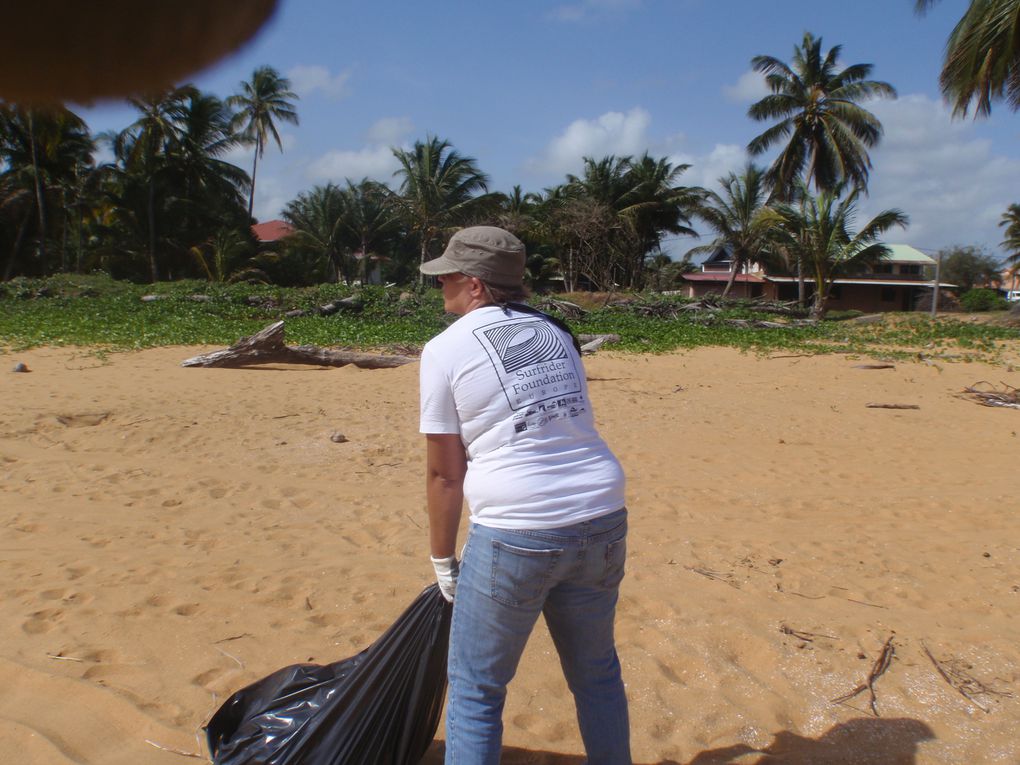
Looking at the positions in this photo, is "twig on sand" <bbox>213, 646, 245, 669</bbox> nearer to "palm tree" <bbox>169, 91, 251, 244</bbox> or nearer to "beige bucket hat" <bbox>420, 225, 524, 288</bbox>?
"beige bucket hat" <bbox>420, 225, 524, 288</bbox>

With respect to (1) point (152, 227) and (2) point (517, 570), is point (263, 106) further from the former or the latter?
(2) point (517, 570)

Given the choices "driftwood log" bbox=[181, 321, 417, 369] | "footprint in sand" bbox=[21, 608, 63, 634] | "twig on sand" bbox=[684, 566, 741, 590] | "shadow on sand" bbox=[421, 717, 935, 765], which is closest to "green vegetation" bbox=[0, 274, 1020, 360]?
"driftwood log" bbox=[181, 321, 417, 369]

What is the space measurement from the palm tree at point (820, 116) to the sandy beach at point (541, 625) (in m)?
23.6

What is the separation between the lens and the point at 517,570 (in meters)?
1.75

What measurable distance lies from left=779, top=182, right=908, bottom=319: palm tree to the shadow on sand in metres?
21.2

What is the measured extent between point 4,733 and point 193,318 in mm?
15797

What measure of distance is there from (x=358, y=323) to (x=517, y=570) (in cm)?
1547

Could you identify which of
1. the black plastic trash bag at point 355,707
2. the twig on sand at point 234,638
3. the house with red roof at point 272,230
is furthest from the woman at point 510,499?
the house with red roof at point 272,230

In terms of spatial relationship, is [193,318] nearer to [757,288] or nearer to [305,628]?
[305,628]

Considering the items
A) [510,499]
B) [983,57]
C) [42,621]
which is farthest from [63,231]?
[510,499]

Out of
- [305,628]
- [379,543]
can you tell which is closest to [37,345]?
[379,543]

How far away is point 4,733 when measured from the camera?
7.53ft

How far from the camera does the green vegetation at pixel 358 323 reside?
13745mm

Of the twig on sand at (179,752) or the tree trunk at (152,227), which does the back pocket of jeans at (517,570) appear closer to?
the twig on sand at (179,752)
